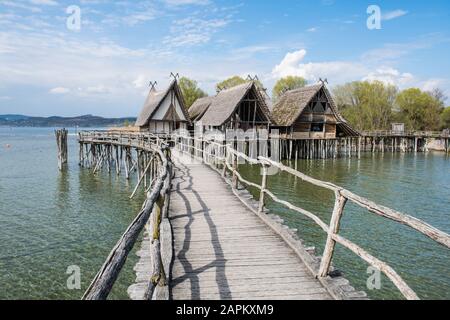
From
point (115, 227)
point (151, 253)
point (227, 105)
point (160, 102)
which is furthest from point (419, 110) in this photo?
point (151, 253)

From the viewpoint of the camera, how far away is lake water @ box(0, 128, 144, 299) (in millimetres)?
7832

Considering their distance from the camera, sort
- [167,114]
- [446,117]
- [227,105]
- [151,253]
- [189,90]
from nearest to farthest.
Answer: [151,253] → [227,105] → [167,114] → [189,90] → [446,117]

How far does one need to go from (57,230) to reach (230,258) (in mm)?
8078

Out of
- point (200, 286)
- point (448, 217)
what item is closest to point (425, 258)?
point (448, 217)

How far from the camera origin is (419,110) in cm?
5759

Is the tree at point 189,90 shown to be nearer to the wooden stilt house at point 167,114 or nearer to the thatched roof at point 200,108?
the thatched roof at point 200,108

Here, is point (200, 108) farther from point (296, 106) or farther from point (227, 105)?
point (296, 106)

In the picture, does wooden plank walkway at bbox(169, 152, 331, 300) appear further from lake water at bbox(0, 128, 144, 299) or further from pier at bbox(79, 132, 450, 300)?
lake water at bbox(0, 128, 144, 299)

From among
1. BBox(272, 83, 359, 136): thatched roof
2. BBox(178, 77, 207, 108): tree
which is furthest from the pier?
BBox(178, 77, 207, 108): tree

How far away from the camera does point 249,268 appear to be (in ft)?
15.8

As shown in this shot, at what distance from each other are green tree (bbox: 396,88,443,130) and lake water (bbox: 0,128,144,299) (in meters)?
50.4

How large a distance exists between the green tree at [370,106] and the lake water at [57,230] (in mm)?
44764
